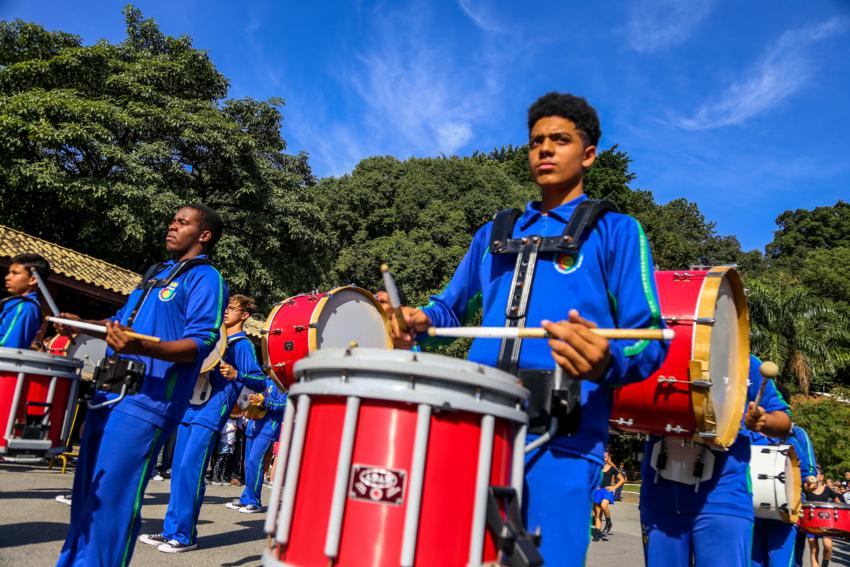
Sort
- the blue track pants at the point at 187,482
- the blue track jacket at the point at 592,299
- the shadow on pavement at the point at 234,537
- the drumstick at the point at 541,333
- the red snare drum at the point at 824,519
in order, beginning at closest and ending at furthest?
the drumstick at the point at 541,333
the blue track jacket at the point at 592,299
the blue track pants at the point at 187,482
the shadow on pavement at the point at 234,537
the red snare drum at the point at 824,519

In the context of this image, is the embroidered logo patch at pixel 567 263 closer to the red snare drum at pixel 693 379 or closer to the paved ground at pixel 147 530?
the red snare drum at pixel 693 379

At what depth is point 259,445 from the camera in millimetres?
9844

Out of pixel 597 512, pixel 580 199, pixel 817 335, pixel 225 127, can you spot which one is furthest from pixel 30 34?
pixel 817 335

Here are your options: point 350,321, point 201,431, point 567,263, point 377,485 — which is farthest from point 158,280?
point 350,321

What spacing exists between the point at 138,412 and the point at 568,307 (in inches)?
90.9

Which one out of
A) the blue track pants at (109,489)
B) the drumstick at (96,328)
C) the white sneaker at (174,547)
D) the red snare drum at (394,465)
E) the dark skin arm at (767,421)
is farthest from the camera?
→ the white sneaker at (174,547)

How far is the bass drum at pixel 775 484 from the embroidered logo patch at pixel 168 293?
4309 mm

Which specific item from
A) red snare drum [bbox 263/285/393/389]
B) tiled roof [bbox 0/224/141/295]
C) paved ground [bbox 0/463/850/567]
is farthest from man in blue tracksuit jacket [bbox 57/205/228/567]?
tiled roof [bbox 0/224/141/295]

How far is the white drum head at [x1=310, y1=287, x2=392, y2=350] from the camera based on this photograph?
7793mm

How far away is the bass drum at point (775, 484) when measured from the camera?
5273 millimetres

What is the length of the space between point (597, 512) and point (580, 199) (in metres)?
10.7

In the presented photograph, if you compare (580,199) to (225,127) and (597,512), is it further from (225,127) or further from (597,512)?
(225,127)

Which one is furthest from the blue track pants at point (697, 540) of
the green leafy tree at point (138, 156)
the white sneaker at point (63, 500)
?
the green leafy tree at point (138, 156)

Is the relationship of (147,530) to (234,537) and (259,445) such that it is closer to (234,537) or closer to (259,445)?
(234,537)
